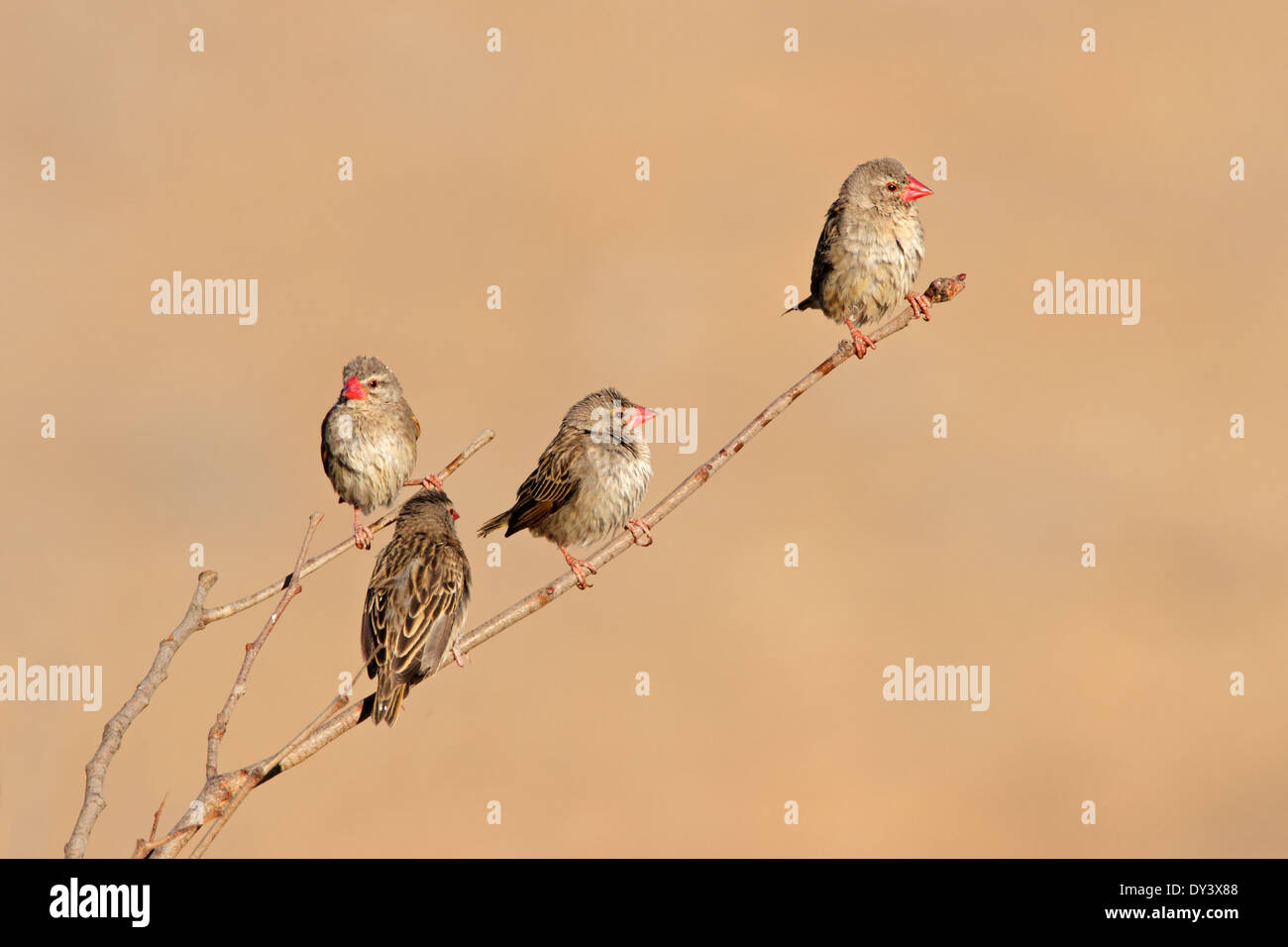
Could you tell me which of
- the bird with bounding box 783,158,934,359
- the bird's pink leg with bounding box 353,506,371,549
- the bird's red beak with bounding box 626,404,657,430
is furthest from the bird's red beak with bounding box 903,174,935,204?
the bird's pink leg with bounding box 353,506,371,549

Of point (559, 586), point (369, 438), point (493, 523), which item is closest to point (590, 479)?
point (493, 523)

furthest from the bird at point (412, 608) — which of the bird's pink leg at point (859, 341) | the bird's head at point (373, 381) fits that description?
the bird's pink leg at point (859, 341)

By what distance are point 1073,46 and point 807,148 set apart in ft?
29.4

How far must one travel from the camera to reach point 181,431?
1206 inches

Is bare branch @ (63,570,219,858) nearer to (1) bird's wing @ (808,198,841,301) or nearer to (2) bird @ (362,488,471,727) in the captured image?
(2) bird @ (362,488,471,727)

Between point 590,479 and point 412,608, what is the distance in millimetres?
1739

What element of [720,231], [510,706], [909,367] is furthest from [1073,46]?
[510,706]

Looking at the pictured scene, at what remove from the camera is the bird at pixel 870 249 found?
329 inches

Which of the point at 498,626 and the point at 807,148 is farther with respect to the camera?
the point at 807,148

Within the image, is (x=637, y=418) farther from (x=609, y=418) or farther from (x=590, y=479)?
(x=590, y=479)

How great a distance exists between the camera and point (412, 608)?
6695 millimetres

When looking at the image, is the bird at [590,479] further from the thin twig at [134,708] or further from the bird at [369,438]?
the thin twig at [134,708]

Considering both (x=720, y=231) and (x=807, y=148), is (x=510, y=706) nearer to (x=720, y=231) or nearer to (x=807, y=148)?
(x=720, y=231)

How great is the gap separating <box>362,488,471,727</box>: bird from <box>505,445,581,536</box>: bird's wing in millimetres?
777
